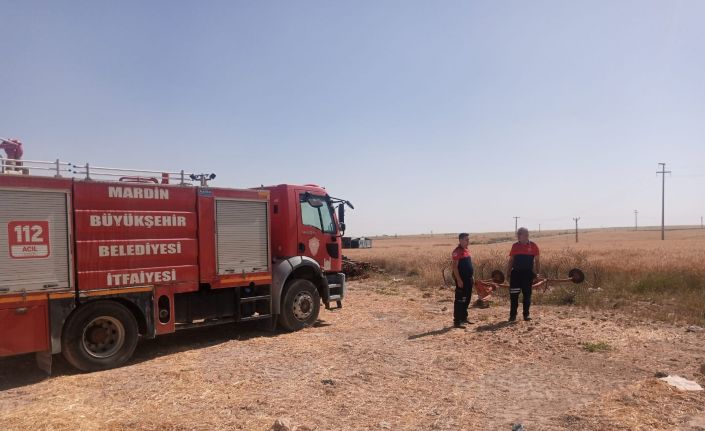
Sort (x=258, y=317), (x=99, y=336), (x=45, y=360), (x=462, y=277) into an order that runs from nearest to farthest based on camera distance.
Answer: (x=45, y=360), (x=99, y=336), (x=258, y=317), (x=462, y=277)

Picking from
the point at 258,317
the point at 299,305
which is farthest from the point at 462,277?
the point at 258,317

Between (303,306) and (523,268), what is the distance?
439 centimetres

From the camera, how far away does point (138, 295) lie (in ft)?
25.7

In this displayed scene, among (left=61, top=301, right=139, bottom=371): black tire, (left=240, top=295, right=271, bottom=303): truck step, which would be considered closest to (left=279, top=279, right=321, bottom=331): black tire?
(left=240, top=295, right=271, bottom=303): truck step

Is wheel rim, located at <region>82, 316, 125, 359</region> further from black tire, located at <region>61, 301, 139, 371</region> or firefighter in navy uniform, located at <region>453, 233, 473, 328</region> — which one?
firefighter in navy uniform, located at <region>453, 233, 473, 328</region>

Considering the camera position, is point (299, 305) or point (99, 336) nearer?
point (99, 336)

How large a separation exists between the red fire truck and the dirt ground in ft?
1.73

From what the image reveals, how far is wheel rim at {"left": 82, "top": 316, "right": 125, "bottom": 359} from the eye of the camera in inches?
292

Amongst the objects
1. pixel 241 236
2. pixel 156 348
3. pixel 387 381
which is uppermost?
pixel 241 236

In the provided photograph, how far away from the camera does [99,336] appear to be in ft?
24.7

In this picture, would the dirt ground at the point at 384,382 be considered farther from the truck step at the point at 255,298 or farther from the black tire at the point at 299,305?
the truck step at the point at 255,298

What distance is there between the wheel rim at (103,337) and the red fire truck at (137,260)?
1 centimetres

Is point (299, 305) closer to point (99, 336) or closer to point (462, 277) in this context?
point (462, 277)

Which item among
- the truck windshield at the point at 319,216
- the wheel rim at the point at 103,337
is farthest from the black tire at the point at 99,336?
the truck windshield at the point at 319,216
